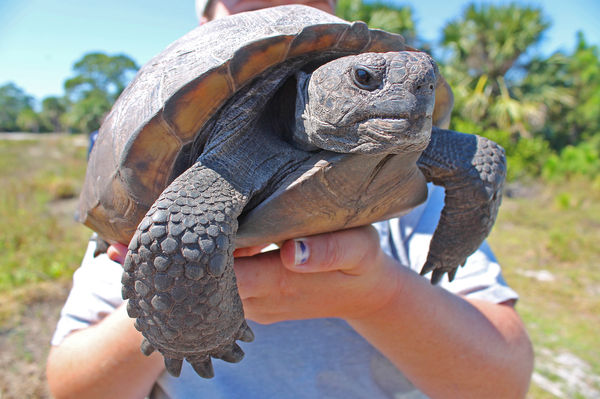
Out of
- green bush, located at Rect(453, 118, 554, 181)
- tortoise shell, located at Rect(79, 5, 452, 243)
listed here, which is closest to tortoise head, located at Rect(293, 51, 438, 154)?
tortoise shell, located at Rect(79, 5, 452, 243)

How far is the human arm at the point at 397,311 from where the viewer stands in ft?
3.26

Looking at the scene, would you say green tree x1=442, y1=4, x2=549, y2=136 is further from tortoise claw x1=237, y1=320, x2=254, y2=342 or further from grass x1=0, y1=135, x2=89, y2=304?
tortoise claw x1=237, y1=320, x2=254, y2=342

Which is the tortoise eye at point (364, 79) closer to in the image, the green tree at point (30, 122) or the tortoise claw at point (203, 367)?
the tortoise claw at point (203, 367)

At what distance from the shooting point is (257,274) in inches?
39.8

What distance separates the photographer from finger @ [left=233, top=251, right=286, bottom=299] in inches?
38.7

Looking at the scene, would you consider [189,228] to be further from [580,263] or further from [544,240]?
[544,240]

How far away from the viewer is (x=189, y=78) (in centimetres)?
90

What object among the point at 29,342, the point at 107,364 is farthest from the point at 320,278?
the point at 29,342

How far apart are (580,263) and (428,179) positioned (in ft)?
13.5

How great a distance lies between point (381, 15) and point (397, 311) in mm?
8092

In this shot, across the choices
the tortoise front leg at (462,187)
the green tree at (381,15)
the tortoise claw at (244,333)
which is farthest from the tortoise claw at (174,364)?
the green tree at (381,15)

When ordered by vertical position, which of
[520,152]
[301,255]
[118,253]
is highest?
[301,255]

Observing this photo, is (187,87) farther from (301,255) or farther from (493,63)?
(493,63)

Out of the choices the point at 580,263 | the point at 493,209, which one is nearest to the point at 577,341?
the point at 580,263
